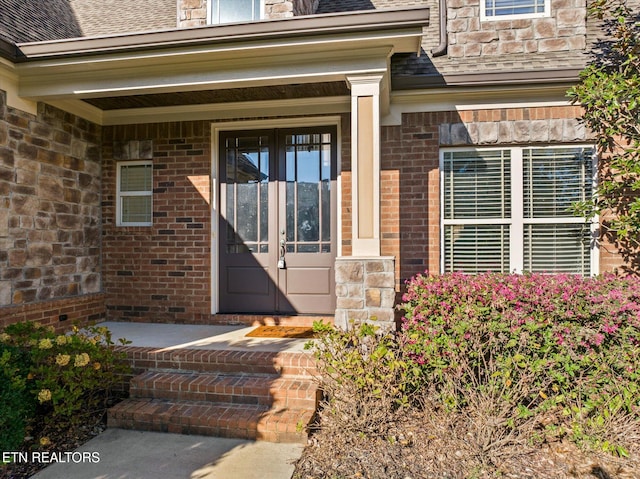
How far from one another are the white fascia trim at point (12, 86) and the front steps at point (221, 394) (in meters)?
2.85

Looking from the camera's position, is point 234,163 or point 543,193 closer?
point 543,193

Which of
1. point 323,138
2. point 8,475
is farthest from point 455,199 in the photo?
point 8,475

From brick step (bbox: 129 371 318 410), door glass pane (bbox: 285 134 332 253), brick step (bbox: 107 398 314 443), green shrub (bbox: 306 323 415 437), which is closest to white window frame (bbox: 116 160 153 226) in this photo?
door glass pane (bbox: 285 134 332 253)

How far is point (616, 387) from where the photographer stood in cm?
278

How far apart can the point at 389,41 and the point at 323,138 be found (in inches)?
67.8

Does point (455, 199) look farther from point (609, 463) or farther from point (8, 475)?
point (8, 475)

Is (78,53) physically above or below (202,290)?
above

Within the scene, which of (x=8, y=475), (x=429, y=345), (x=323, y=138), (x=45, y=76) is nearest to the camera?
(x=8, y=475)

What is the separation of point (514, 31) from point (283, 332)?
4.65m

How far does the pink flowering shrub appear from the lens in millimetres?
2770

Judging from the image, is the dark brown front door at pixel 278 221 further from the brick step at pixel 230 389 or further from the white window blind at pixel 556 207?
the white window blind at pixel 556 207

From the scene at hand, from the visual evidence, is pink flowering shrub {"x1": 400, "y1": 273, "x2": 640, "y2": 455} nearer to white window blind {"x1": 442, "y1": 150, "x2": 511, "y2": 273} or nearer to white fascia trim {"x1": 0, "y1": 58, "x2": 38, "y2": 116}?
white window blind {"x1": 442, "y1": 150, "x2": 511, "y2": 273}

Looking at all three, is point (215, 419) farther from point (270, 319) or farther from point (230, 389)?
point (270, 319)

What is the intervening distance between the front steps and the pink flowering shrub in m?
1.04
